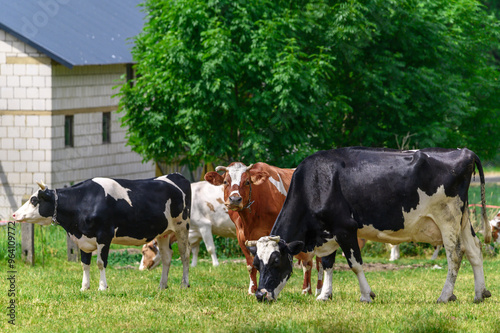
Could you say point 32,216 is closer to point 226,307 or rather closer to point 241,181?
point 241,181

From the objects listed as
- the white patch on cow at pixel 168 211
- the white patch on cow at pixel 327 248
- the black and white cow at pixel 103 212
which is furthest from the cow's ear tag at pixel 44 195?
the white patch on cow at pixel 327 248

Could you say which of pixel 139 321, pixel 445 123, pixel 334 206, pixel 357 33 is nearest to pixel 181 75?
pixel 357 33

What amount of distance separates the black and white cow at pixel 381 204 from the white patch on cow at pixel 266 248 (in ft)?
0.63

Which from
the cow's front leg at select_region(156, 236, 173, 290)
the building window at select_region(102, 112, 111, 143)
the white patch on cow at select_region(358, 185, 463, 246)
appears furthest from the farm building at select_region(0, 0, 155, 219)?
the white patch on cow at select_region(358, 185, 463, 246)

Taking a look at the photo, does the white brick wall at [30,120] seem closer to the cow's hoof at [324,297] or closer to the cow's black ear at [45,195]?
the cow's black ear at [45,195]

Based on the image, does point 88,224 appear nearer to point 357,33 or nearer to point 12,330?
point 12,330

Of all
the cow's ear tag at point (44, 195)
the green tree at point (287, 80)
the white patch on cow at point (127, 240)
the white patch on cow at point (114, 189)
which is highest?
the green tree at point (287, 80)

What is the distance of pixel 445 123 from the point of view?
27.4 m

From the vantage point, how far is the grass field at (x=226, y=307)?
9.09 m

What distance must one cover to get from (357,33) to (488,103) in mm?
9891

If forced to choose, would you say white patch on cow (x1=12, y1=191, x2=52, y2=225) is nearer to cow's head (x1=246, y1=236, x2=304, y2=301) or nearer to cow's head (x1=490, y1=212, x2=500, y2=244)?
cow's head (x1=246, y1=236, x2=304, y2=301)

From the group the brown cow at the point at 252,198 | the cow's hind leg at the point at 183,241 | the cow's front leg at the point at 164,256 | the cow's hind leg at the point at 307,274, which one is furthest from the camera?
the cow's hind leg at the point at 183,241

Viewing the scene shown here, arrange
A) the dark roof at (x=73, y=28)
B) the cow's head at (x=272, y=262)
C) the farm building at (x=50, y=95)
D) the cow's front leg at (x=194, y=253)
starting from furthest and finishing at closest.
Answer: the farm building at (x=50, y=95), the dark roof at (x=73, y=28), the cow's front leg at (x=194, y=253), the cow's head at (x=272, y=262)

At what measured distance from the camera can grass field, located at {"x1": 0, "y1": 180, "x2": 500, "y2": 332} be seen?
909 centimetres
